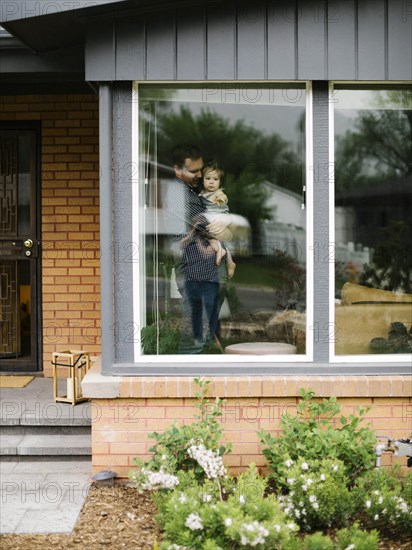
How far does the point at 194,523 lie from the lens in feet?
11.2

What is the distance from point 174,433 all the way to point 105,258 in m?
1.23

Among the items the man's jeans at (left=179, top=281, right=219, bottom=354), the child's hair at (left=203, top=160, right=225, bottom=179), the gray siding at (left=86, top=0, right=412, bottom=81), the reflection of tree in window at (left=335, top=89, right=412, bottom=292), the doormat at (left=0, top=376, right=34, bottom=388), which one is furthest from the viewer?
the doormat at (left=0, top=376, right=34, bottom=388)

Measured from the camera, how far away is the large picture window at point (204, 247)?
4.89 meters

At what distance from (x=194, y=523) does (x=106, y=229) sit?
205cm

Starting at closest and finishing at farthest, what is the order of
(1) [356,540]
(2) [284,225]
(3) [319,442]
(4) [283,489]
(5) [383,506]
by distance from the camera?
(1) [356,540], (5) [383,506], (3) [319,442], (4) [283,489], (2) [284,225]

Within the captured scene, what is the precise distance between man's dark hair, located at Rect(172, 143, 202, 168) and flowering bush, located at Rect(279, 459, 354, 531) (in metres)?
2.38

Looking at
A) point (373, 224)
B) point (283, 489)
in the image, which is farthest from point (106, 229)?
point (373, 224)

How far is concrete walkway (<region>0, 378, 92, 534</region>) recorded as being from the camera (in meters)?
4.25

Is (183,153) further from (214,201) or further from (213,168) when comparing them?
(214,201)

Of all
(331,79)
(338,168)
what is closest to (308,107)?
(331,79)

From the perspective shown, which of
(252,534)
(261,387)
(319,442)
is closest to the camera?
(252,534)

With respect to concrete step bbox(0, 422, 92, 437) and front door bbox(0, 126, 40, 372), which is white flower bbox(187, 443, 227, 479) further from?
front door bbox(0, 126, 40, 372)

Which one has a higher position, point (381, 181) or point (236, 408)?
point (381, 181)

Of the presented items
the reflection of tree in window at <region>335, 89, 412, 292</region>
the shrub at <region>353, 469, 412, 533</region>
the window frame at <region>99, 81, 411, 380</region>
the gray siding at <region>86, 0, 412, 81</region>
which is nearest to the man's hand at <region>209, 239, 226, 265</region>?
the window frame at <region>99, 81, 411, 380</region>
